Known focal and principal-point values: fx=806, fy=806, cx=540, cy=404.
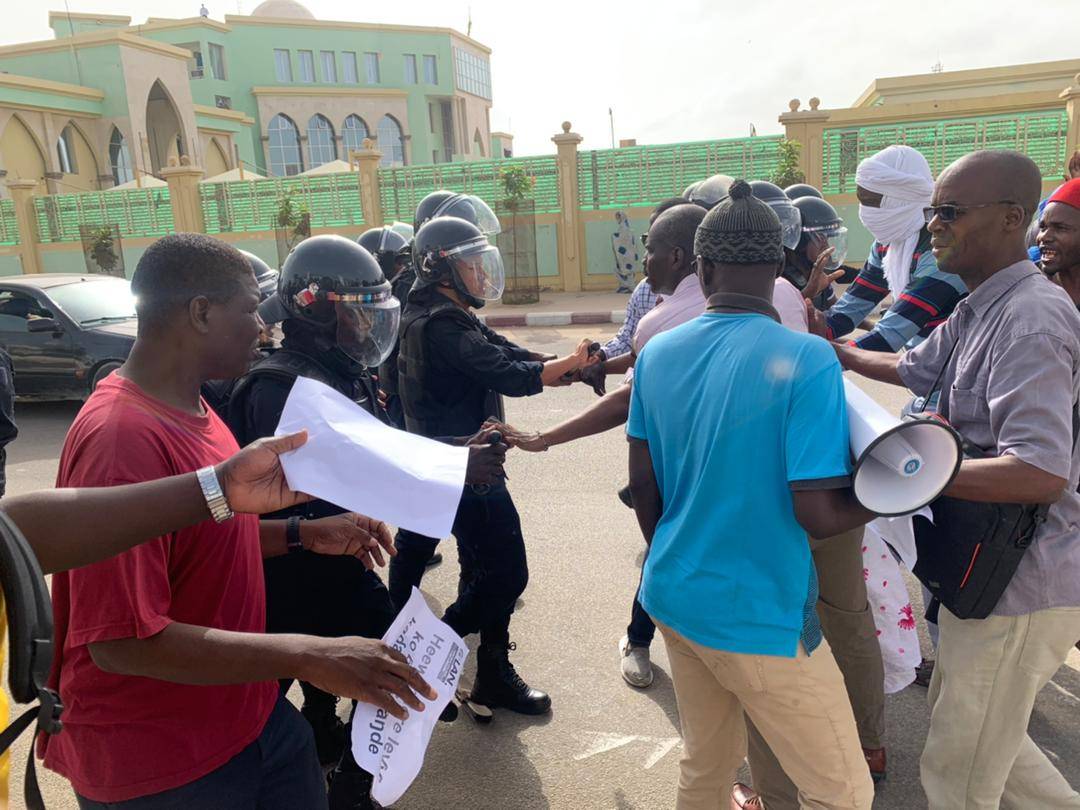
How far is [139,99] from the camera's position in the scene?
3061cm

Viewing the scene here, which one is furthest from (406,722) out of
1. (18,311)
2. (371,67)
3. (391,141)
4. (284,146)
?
(371,67)

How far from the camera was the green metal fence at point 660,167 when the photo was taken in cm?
1590

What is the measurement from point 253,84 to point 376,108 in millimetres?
6324

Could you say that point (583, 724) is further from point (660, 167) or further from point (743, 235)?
point (660, 167)

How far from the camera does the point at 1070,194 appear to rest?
2670 mm

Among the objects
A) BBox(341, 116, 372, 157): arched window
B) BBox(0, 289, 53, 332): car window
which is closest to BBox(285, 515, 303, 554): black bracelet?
BBox(0, 289, 53, 332): car window

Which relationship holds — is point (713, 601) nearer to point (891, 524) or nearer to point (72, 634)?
point (891, 524)

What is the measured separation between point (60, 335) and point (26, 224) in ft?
49.7

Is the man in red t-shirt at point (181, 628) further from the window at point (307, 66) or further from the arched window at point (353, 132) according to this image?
the window at point (307, 66)

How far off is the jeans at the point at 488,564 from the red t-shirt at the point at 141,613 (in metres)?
1.43

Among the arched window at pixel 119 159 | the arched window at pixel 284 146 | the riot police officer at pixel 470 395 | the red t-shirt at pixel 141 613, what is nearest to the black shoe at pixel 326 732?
the riot police officer at pixel 470 395

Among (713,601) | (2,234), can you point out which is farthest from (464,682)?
(2,234)

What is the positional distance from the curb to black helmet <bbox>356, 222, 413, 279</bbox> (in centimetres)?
784

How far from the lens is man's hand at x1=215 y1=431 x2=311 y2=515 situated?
1408 mm
